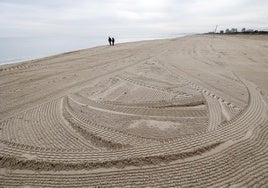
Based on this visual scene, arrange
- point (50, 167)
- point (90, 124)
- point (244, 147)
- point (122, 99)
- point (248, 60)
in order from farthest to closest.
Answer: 1. point (248, 60)
2. point (122, 99)
3. point (90, 124)
4. point (244, 147)
5. point (50, 167)

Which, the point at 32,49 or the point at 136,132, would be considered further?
the point at 32,49

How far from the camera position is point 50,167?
537 cm

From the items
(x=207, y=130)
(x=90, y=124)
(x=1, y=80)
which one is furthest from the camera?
(x=1, y=80)

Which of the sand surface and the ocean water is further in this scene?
the ocean water

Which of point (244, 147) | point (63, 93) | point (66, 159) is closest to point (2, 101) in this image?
point (63, 93)

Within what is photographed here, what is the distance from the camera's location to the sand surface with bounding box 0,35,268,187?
5031 millimetres

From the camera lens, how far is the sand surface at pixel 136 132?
5031mm

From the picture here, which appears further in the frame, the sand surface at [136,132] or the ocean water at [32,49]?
the ocean water at [32,49]

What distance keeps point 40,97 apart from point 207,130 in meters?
7.05

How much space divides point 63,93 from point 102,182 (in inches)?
254

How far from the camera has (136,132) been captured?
680 centimetres

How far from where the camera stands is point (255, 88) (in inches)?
419

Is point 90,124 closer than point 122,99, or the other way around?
point 90,124

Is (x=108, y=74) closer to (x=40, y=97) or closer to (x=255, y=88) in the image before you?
(x=40, y=97)
